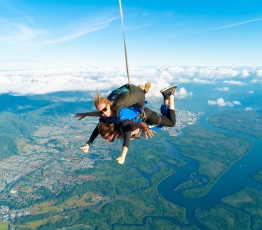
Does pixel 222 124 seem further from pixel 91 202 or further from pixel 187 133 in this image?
pixel 91 202

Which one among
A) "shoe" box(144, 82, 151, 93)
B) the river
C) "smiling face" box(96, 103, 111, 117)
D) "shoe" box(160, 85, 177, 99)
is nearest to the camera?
"smiling face" box(96, 103, 111, 117)

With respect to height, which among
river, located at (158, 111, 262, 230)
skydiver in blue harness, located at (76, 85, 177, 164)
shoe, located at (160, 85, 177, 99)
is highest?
shoe, located at (160, 85, 177, 99)

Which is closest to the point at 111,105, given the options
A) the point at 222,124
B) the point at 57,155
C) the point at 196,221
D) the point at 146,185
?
the point at 196,221

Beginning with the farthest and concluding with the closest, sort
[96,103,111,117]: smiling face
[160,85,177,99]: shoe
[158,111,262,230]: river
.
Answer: [158,111,262,230]: river → [160,85,177,99]: shoe → [96,103,111,117]: smiling face

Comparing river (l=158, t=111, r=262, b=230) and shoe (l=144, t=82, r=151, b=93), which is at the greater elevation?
shoe (l=144, t=82, r=151, b=93)

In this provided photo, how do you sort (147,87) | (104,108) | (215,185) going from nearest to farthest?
(104,108)
(147,87)
(215,185)

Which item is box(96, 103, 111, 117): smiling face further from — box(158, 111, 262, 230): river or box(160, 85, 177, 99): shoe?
box(158, 111, 262, 230): river

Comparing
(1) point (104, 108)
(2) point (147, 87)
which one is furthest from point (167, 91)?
(1) point (104, 108)

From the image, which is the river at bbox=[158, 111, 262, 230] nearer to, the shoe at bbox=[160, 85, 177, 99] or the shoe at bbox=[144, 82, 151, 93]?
the shoe at bbox=[160, 85, 177, 99]

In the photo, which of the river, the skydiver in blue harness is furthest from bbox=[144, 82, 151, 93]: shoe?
the river

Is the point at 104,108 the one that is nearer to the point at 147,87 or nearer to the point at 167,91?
the point at 147,87

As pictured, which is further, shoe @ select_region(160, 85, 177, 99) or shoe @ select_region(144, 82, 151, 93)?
shoe @ select_region(160, 85, 177, 99)
